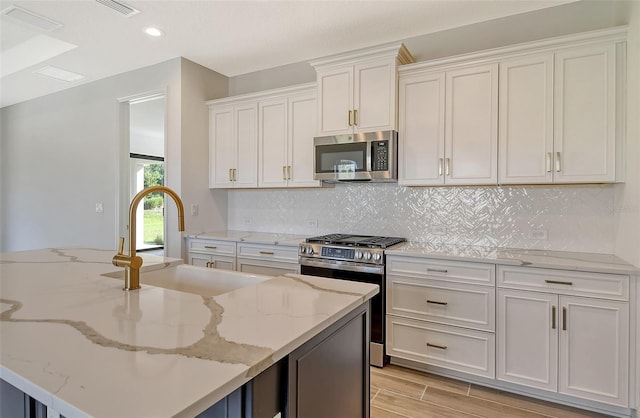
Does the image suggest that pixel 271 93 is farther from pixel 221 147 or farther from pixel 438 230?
pixel 438 230

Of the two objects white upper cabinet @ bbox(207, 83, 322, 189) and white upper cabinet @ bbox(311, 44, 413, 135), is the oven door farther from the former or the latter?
white upper cabinet @ bbox(311, 44, 413, 135)

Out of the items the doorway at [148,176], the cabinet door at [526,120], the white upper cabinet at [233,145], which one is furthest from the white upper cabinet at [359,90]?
the doorway at [148,176]

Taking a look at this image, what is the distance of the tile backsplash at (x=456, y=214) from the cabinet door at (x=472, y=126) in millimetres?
302

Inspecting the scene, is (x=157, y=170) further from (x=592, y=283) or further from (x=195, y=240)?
(x=592, y=283)

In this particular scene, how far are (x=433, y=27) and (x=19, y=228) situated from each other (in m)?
6.50

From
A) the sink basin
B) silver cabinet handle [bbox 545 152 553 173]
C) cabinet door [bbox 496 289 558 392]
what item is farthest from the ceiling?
cabinet door [bbox 496 289 558 392]

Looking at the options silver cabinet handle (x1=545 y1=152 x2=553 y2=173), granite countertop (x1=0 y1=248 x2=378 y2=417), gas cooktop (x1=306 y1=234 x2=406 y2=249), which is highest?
silver cabinet handle (x1=545 y1=152 x2=553 y2=173)

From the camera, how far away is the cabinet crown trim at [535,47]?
2213mm

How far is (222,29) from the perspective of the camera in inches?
120

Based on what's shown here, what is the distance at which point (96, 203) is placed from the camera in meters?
4.41

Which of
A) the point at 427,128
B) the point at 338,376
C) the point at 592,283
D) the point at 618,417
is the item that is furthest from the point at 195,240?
the point at 618,417

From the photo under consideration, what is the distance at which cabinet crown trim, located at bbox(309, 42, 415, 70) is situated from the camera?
9.20ft

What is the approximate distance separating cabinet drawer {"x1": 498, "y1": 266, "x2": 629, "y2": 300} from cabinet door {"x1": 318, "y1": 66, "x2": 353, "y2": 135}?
5.47ft

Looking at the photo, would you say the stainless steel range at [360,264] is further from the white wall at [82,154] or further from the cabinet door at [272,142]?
the white wall at [82,154]
